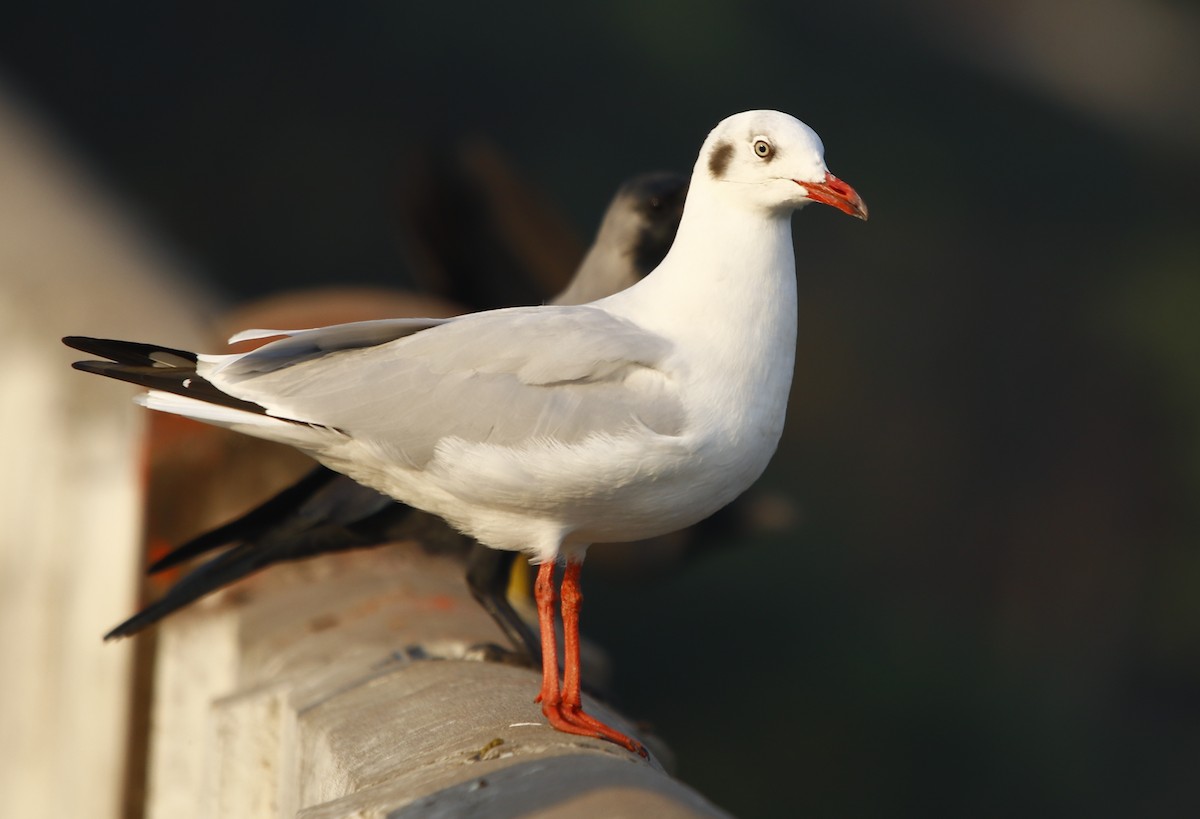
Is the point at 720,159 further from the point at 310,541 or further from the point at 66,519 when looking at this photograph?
the point at 66,519

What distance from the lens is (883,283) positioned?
36.0ft

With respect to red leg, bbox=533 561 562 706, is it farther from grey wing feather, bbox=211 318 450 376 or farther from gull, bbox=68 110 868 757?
grey wing feather, bbox=211 318 450 376

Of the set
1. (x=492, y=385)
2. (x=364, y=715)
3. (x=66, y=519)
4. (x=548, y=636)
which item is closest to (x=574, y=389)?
(x=492, y=385)

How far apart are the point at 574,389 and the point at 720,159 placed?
1.44ft

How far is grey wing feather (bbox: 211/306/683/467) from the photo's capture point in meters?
2.26

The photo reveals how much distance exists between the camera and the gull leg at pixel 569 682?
7.39 ft

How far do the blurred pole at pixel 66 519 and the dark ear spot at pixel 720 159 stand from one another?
1.53 metres

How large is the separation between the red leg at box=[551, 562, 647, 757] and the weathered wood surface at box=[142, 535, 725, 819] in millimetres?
39

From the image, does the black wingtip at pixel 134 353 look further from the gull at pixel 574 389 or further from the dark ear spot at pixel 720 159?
the dark ear spot at pixel 720 159

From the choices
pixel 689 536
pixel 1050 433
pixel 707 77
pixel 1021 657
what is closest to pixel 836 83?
pixel 707 77

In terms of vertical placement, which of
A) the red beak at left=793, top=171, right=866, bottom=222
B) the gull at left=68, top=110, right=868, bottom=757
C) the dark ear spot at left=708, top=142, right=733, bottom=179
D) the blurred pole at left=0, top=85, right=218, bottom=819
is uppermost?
the dark ear spot at left=708, top=142, right=733, bottom=179

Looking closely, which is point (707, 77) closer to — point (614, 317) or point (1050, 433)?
point (1050, 433)

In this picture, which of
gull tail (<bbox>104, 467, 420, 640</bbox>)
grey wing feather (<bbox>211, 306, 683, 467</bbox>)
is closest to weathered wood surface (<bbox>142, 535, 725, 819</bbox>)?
gull tail (<bbox>104, 467, 420, 640</bbox>)

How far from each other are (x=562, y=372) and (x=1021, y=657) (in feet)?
25.2
